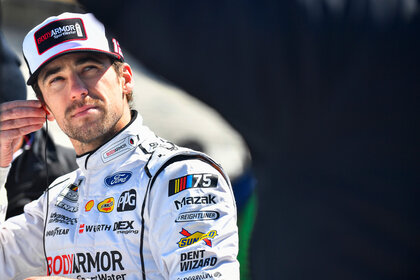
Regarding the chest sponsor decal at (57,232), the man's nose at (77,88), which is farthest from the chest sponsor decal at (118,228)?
the man's nose at (77,88)

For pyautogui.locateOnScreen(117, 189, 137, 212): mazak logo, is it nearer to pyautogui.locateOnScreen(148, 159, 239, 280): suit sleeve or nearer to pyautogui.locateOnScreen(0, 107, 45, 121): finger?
pyautogui.locateOnScreen(148, 159, 239, 280): suit sleeve

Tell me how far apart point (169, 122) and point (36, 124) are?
5.07 m

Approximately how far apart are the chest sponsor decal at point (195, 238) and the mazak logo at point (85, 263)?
26 centimetres

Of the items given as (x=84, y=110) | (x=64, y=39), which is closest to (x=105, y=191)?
(x=84, y=110)

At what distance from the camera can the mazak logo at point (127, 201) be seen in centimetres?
186

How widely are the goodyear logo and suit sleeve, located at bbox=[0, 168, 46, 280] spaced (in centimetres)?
40

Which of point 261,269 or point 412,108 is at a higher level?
point 412,108

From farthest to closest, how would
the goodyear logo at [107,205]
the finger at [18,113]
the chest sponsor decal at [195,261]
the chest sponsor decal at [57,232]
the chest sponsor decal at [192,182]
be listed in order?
1. the finger at [18,113]
2. the chest sponsor decal at [57,232]
3. the goodyear logo at [107,205]
4. the chest sponsor decal at [192,182]
5. the chest sponsor decal at [195,261]

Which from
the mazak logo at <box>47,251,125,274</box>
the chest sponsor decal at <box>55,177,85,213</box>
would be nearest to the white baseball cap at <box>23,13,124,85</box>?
the chest sponsor decal at <box>55,177,85,213</box>

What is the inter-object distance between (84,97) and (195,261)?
77cm

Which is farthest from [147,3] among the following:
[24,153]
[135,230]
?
[24,153]

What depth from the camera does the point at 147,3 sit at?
2.21 feet

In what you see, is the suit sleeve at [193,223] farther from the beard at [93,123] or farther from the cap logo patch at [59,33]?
the cap logo patch at [59,33]

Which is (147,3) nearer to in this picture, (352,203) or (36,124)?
(352,203)
